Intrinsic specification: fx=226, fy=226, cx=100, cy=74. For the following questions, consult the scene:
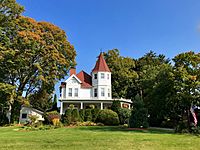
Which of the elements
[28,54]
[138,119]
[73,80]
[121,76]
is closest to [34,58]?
[28,54]

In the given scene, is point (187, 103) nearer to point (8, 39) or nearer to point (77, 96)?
point (77, 96)

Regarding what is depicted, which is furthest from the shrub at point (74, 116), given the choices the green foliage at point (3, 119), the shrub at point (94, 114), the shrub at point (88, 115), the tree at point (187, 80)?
the tree at point (187, 80)

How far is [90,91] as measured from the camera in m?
37.8

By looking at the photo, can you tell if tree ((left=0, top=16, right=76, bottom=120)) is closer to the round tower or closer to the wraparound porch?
the wraparound porch

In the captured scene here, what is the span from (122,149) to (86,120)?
20032mm

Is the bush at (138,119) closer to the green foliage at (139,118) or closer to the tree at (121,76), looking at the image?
the green foliage at (139,118)

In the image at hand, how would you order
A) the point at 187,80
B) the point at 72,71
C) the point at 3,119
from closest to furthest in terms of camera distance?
the point at 187,80 → the point at 3,119 → the point at 72,71

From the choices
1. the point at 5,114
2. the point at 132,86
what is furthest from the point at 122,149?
the point at 132,86

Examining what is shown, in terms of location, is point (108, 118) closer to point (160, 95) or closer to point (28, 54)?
point (160, 95)

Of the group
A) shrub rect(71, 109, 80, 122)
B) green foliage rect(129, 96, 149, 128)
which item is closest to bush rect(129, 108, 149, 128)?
green foliage rect(129, 96, 149, 128)

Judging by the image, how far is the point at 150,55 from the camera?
5078 centimetres

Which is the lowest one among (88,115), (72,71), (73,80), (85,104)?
(88,115)

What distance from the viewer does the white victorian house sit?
36.2 m

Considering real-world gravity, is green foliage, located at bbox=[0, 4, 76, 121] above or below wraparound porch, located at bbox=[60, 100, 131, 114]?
above
